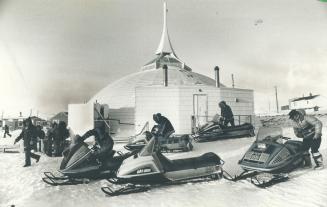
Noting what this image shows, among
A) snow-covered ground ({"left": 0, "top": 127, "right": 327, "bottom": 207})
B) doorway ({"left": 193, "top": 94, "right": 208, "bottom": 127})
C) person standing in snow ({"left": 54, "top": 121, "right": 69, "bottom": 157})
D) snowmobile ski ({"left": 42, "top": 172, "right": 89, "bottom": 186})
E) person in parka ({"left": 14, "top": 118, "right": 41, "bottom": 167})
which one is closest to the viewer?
snow-covered ground ({"left": 0, "top": 127, "right": 327, "bottom": 207})

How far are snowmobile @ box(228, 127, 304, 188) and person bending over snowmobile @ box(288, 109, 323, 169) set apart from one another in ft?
0.57

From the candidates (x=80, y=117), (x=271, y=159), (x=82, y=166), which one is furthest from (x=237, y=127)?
(x=80, y=117)

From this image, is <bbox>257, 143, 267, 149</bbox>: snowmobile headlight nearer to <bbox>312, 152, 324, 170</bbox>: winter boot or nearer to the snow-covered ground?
the snow-covered ground

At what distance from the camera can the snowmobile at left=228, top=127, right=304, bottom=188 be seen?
11.5 feet

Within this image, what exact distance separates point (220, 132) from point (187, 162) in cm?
188

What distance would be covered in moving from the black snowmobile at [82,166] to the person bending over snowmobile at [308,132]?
9.14 ft

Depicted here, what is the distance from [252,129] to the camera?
5.13 metres

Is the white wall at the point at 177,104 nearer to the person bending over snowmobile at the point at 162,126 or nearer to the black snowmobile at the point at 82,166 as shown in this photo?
the person bending over snowmobile at the point at 162,126

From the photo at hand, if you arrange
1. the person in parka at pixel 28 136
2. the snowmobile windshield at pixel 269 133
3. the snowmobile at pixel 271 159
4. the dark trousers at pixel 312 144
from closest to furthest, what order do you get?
1. the snowmobile at pixel 271 159
2. the snowmobile windshield at pixel 269 133
3. the dark trousers at pixel 312 144
4. the person in parka at pixel 28 136

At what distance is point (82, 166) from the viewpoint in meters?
3.71

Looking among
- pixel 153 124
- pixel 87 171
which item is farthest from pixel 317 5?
pixel 87 171

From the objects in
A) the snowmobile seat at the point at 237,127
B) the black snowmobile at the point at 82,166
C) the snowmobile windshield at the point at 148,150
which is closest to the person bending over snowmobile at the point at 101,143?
the black snowmobile at the point at 82,166

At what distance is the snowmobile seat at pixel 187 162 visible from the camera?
3633mm

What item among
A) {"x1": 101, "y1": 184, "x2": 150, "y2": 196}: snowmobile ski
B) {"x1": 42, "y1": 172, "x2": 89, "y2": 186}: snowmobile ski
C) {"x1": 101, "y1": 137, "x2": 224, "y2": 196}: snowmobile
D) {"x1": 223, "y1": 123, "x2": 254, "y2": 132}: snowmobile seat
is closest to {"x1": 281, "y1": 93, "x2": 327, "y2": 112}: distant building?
{"x1": 223, "y1": 123, "x2": 254, "y2": 132}: snowmobile seat
